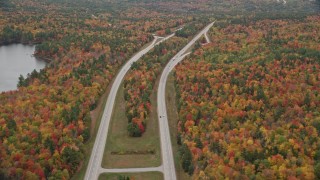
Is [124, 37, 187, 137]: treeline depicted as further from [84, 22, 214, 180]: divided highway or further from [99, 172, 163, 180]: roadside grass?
[99, 172, 163, 180]: roadside grass

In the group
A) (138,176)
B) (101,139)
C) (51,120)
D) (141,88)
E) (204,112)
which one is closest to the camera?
(138,176)

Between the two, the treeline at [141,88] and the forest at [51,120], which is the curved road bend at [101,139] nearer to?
the forest at [51,120]

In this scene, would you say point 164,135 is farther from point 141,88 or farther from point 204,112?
point 141,88

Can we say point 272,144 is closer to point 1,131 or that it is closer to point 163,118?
point 163,118

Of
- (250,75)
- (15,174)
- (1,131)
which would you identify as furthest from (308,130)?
(1,131)

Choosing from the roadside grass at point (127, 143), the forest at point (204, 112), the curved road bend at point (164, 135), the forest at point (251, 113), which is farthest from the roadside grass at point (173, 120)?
the roadside grass at point (127, 143)

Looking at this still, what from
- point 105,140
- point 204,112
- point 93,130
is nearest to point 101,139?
point 105,140
